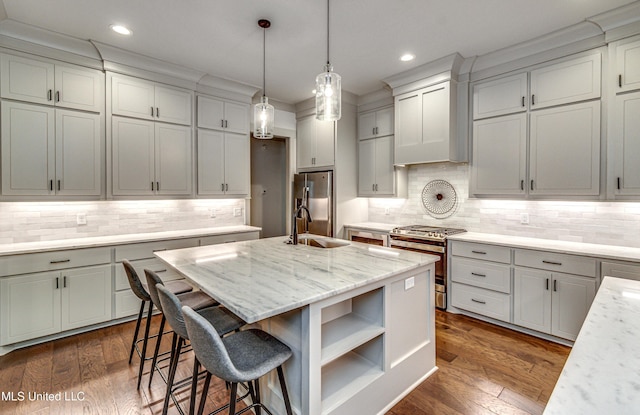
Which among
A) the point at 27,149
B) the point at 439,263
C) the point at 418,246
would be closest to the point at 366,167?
the point at 418,246

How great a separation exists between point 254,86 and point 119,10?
1.86 meters

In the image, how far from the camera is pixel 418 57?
3.42 meters

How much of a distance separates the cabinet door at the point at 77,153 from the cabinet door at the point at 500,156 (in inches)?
161

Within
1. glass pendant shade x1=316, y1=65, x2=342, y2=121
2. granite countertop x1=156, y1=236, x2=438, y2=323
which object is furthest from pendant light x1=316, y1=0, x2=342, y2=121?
granite countertop x1=156, y1=236, x2=438, y2=323

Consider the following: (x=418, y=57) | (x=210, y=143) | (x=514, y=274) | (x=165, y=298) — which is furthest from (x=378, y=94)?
(x=165, y=298)

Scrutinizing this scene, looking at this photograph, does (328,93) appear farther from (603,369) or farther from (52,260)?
(52,260)

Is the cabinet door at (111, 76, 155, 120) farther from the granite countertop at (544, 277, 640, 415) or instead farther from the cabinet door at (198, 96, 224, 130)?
the granite countertop at (544, 277, 640, 415)

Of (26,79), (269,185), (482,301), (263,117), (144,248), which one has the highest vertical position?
(26,79)

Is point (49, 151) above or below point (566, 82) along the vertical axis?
below

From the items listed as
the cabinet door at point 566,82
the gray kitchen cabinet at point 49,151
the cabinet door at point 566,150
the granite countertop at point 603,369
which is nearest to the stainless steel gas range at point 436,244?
the cabinet door at point 566,150

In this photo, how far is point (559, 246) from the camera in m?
2.88

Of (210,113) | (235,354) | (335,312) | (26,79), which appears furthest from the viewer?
(210,113)

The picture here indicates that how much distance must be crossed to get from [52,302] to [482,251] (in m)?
4.16

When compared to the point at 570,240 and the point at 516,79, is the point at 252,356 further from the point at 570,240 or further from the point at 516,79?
the point at 516,79
